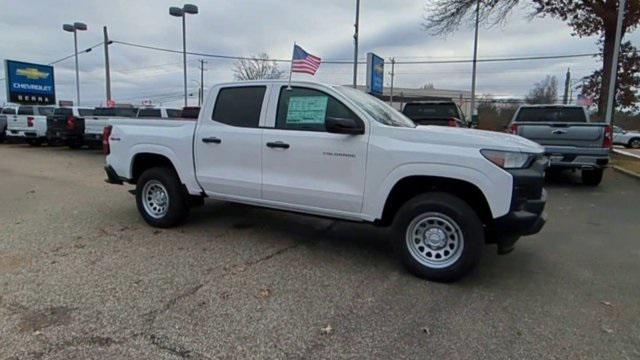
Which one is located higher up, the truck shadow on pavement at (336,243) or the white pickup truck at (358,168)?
the white pickup truck at (358,168)

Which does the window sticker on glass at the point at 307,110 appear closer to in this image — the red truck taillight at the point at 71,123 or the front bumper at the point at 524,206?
the front bumper at the point at 524,206

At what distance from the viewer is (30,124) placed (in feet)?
63.3

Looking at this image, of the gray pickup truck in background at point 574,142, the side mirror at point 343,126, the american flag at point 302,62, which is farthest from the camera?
the gray pickup truck in background at point 574,142

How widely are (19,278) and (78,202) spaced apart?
3.77 m

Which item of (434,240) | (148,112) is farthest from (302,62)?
(148,112)

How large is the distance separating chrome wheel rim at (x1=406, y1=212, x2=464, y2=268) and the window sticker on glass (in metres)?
1.47

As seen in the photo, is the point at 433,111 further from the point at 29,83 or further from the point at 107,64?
the point at 29,83

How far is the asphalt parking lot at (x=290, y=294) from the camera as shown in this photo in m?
3.13

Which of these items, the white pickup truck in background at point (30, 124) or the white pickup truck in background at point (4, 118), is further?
the white pickup truck in background at point (4, 118)

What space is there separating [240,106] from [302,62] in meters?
1.79

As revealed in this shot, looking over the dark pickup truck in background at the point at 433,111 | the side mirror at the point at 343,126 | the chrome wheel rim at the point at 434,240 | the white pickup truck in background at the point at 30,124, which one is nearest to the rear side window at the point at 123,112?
the white pickup truck in background at the point at 30,124

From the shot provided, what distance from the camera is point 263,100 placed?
5.19 m

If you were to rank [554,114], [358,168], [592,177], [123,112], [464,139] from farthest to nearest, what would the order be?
[123,112] < [554,114] < [592,177] < [358,168] < [464,139]

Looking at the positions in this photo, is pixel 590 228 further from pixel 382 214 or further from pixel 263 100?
pixel 263 100
